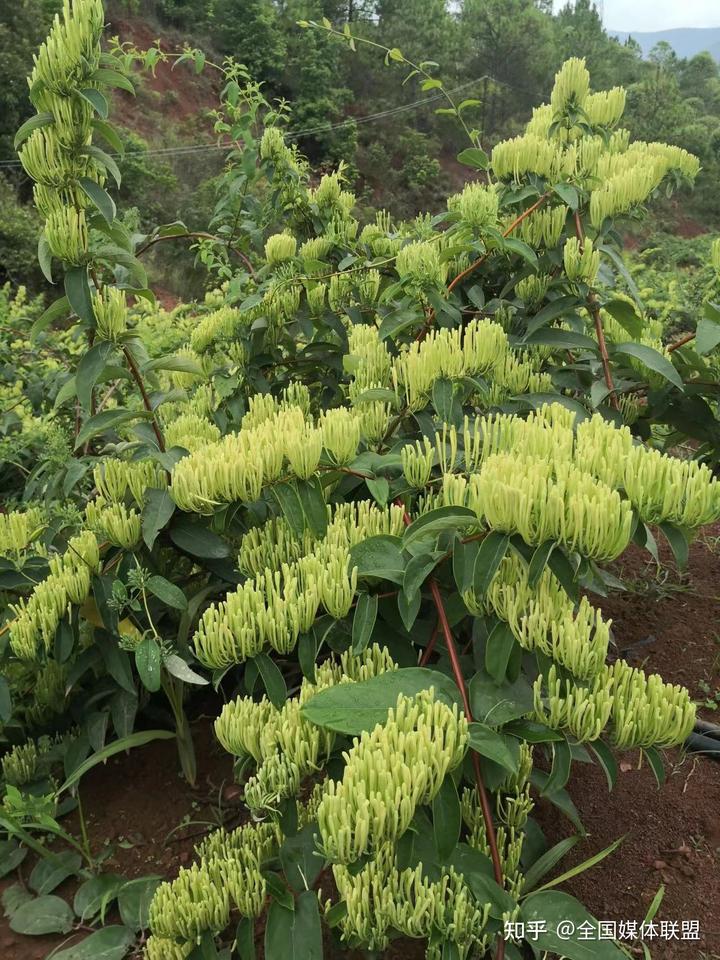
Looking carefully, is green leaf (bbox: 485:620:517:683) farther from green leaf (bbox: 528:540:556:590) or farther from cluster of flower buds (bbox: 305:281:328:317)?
cluster of flower buds (bbox: 305:281:328:317)

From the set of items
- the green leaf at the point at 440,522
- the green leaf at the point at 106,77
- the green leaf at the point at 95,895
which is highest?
the green leaf at the point at 106,77

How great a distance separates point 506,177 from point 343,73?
78.1 feet

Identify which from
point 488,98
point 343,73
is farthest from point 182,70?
point 488,98

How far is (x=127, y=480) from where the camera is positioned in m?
1.09

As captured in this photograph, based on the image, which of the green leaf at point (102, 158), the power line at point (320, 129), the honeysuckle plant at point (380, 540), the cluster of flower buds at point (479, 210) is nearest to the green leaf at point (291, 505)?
the honeysuckle plant at point (380, 540)

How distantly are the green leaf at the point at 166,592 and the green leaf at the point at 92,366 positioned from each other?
30 centimetres

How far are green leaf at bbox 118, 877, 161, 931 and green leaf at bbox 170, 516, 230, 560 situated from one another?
479 millimetres

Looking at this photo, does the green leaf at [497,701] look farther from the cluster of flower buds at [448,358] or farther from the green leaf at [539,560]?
the cluster of flower buds at [448,358]

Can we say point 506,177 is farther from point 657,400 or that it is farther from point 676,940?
point 676,940

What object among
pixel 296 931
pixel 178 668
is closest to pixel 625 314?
pixel 178 668

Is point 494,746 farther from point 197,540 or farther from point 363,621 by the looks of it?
point 197,540

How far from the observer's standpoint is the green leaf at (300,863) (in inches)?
30.0

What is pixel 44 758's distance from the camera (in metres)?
1.23

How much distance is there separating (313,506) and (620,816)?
692mm
